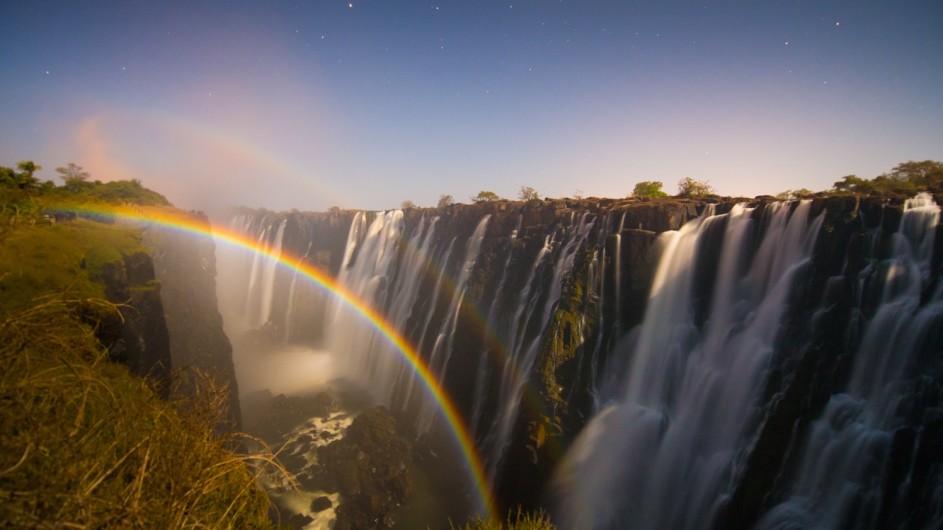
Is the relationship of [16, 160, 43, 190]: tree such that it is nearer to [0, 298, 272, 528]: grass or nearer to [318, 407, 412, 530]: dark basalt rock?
[0, 298, 272, 528]: grass

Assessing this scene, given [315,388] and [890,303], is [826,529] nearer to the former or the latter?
[890,303]

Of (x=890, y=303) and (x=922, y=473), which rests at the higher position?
(x=890, y=303)

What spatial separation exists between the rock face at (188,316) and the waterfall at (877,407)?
79.4ft

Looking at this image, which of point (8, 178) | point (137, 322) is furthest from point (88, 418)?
point (8, 178)

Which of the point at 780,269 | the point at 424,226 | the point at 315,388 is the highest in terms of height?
the point at 424,226

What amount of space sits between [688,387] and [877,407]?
521 cm

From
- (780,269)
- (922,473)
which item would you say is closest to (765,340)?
(780,269)

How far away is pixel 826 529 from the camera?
9.09 m

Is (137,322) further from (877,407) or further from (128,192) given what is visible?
(128,192)

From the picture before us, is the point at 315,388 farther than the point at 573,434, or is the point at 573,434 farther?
the point at 315,388

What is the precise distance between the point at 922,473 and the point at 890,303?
15.3 ft

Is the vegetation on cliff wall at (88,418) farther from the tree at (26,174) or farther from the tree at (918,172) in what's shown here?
the tree at (918,172)

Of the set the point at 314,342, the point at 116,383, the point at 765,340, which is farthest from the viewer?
the point at 314,342

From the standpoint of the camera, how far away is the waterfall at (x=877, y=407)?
879 centimetres
